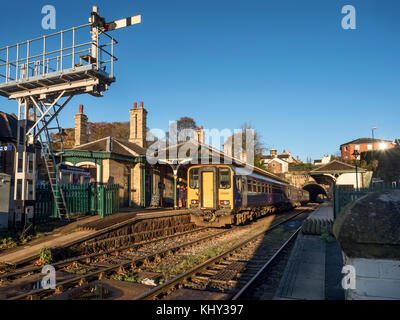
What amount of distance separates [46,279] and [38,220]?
5.19 m

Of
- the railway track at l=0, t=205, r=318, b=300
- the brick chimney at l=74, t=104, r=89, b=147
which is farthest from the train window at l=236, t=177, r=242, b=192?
the brick chimney at l=74, t=104, r=89, b=147

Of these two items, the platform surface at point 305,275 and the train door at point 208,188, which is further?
the train door at point 208,188

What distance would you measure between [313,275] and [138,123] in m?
19.0

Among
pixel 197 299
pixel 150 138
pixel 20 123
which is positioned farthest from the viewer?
pixel 150 138

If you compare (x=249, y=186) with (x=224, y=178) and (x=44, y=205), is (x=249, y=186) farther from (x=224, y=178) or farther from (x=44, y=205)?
(x=44, y=205)

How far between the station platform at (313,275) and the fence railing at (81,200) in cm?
711

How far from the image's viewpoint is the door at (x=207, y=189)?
1440cm

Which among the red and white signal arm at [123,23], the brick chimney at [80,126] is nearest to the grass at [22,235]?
the red and white signal arm at [123,23]

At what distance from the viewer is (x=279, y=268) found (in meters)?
7.70

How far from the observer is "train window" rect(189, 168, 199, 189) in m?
14.8

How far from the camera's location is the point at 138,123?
23.2m

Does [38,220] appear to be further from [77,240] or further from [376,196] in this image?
[376,196]

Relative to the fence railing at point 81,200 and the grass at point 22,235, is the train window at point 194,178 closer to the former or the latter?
the fence railing at point 81,200
